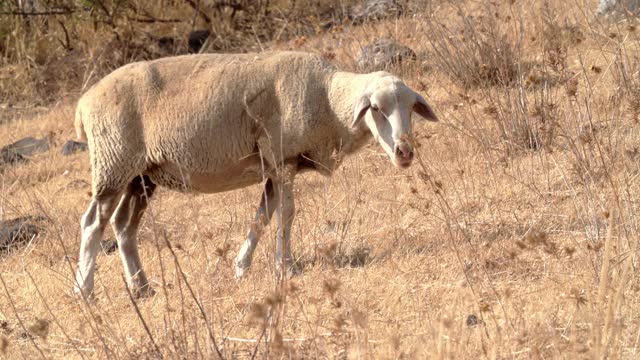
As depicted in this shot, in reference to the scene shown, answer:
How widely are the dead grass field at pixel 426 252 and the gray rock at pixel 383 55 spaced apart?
180 millimetres

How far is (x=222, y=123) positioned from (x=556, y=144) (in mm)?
2559

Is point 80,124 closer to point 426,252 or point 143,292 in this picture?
point 143,292

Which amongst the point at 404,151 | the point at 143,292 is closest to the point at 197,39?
the point at 143,292

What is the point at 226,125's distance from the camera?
5910 mm

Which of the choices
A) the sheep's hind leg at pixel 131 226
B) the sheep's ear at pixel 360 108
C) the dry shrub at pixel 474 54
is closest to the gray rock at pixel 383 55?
the dry shrub at pixel 474 54

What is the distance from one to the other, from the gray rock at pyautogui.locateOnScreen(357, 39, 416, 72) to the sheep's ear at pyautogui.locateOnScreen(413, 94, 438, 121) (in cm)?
383

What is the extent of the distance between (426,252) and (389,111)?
0.82 metres

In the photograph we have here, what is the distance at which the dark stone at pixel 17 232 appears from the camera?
7.25 metres

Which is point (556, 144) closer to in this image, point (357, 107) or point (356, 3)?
point (357, 107)

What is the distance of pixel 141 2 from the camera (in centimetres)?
1411

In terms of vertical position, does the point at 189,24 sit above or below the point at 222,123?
below

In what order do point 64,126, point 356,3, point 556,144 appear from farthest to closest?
point 356,3 < point 64,126 < point 556,144

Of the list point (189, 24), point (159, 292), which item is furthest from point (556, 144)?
point (189, 24)

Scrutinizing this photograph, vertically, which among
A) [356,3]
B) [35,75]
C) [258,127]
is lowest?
[35,75]
